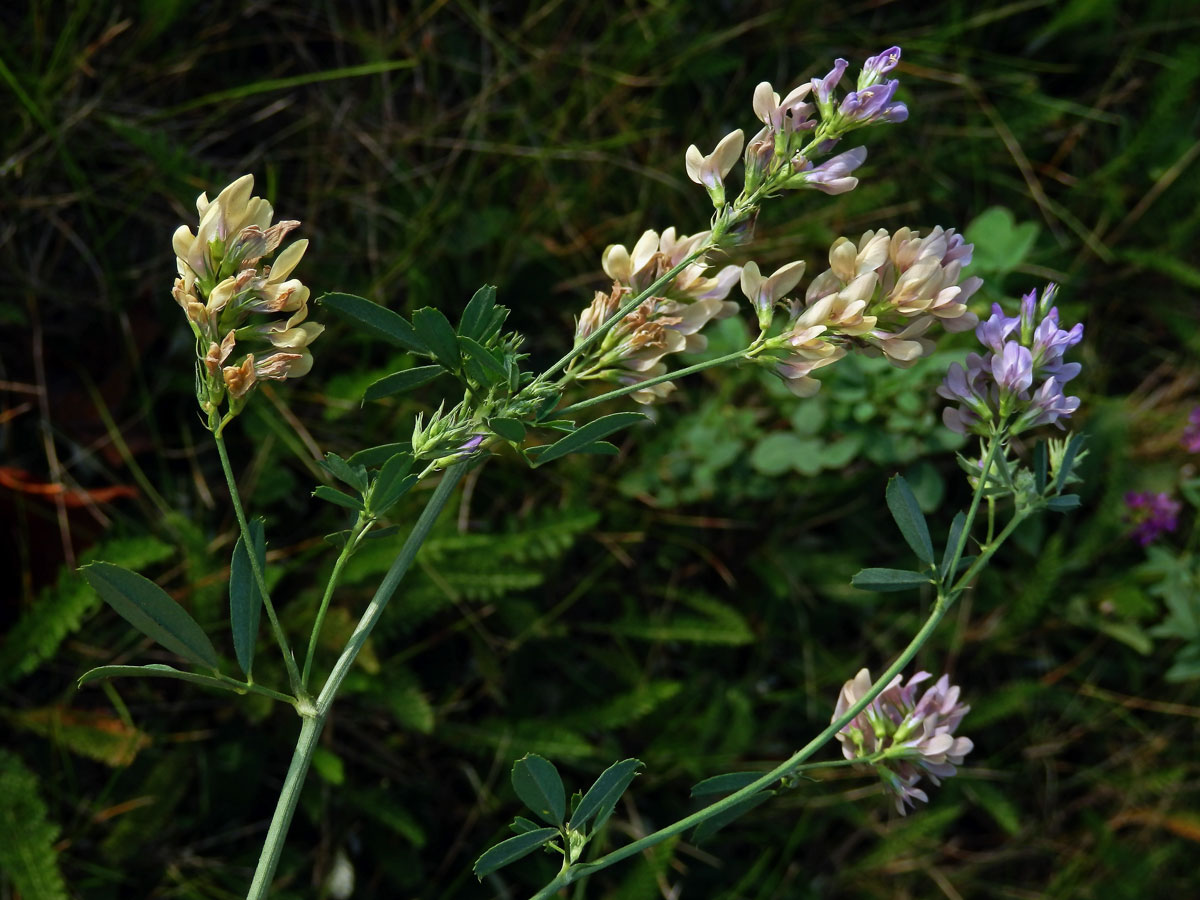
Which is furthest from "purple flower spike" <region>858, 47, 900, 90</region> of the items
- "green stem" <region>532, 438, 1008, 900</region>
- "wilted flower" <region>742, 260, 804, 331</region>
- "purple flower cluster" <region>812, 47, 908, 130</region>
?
"green stem" <region>532, 438, 1008, 900</region>

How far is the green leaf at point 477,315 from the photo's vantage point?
0.74 metres

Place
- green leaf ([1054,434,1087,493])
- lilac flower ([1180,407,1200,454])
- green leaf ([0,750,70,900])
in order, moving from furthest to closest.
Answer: lilac flower ([1180,407,1200,454]) → green leaf ([0,750,70,900]) → green leaf ([1054,434,1087,493])

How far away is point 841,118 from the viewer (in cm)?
71

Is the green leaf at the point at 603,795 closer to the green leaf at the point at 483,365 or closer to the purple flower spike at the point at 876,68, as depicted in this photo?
the green leaf at the point at 483,365

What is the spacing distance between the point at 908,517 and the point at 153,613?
520mm

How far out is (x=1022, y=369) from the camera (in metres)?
0.77

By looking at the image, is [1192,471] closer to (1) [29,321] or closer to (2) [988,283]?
(2) [988,283]

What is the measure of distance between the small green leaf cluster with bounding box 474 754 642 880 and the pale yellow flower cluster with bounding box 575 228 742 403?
26 centimetres

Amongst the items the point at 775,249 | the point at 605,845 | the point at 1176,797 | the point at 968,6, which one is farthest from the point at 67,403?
the point at 1176,797

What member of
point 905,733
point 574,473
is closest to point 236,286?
point 905,733

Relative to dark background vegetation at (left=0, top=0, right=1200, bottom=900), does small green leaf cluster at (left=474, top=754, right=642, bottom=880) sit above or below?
above

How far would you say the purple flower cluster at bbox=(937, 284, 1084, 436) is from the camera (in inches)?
30.3

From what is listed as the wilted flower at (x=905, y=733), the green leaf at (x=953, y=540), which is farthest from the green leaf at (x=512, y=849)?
the green leaf at (x=953, y=540)

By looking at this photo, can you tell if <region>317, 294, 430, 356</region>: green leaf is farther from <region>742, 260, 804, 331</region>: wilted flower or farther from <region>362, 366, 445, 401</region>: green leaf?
<region>742, 260, 804, 331</region>: wilted flower
